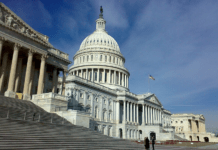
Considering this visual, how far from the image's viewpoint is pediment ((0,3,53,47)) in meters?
37.7

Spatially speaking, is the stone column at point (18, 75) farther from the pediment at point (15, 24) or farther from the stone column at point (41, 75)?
the pediment at point (15, 24)

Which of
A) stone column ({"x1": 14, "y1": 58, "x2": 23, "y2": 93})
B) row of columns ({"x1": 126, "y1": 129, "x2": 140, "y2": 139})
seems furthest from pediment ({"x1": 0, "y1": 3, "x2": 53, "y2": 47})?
row of columns ({"x1": 126, "y1": 129, "x2": 140, "y2": 139})

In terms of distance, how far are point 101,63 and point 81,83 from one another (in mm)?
30539

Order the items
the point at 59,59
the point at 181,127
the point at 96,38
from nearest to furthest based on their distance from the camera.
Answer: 1. the point at 59,59
2. the point at 96,38
3. the point at 181,127

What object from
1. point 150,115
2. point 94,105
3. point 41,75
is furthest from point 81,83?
point 150,115

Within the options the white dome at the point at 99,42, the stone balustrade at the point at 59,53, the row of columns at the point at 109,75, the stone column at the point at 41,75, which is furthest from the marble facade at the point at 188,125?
the stone column at the point at 41,75

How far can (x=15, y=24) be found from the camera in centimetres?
3981

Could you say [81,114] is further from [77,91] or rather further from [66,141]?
[77,91]

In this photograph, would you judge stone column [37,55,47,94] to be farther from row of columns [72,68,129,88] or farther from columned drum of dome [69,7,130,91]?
row of columns [72,68,129,88]

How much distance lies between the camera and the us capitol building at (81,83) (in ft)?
125

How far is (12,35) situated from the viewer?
39.0 metres

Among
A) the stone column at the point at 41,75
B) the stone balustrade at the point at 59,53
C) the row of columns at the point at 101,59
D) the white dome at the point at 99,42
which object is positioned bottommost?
the stone column at the point at 41,75

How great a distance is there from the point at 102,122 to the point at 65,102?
25592 millimetres

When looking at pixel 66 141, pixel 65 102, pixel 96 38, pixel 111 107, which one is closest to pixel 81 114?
pixel 65 102
